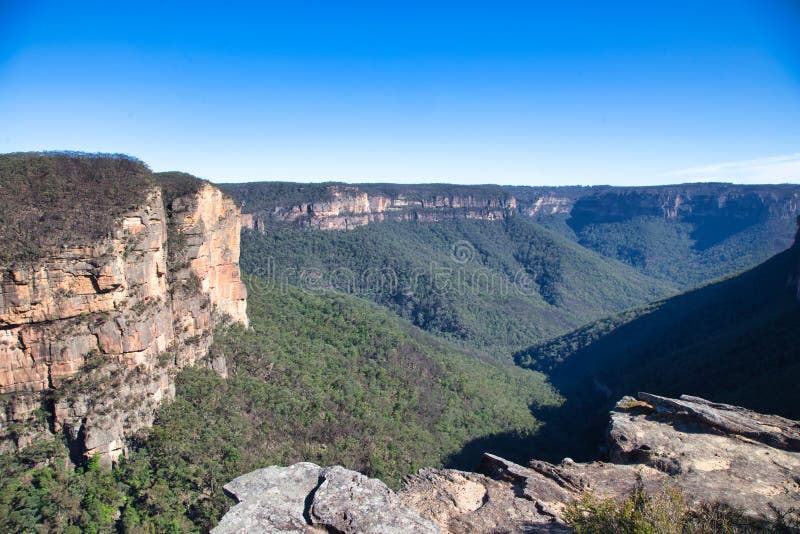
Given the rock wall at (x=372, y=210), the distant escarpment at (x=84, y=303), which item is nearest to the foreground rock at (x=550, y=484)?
the distant escarpment at (x=84, y=303)

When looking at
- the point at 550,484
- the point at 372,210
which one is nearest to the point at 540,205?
the point at 372,210

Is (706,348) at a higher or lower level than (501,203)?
lower

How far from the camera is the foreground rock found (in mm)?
8445

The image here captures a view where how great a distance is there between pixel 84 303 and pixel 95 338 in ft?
5.37

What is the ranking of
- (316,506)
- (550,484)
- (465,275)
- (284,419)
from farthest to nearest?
(465,275) → (284,419) → (550,484) → (316,506)

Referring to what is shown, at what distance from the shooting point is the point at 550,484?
11.3 m

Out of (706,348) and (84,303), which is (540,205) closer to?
(706,348)

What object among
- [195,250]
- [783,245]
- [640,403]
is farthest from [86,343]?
[783,245]

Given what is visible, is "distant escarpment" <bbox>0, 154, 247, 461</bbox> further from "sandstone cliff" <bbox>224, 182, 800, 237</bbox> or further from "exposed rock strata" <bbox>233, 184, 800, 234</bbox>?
"sandstone cliff" <bbox>224, 182, 800, 237</bbox>

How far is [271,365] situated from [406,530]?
2388 centimetres

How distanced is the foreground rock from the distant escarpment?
14.1 metres

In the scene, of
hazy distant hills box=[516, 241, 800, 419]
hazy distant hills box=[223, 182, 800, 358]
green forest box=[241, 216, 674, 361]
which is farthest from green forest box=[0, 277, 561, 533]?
hazy distant hills box=[223, 182, 800, 358]

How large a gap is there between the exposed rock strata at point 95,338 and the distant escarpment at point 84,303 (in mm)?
42

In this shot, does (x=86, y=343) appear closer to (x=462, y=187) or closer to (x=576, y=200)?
(x=462, y=187)
